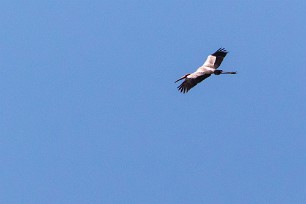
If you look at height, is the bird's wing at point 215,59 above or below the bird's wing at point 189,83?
above

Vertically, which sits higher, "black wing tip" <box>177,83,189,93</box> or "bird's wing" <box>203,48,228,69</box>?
"bird's wing" <box>203,48,228,69</box>

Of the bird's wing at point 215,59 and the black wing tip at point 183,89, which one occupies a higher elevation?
the bird's wing at point 215,59

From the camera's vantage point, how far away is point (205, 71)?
46.0 metres

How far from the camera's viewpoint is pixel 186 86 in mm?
44656

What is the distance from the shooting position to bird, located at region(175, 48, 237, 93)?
147 feet

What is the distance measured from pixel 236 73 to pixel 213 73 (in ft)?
7.06

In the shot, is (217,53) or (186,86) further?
(217,53)

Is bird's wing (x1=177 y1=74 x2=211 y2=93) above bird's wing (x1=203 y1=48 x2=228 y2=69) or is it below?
below

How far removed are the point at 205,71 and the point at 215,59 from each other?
2.66 m

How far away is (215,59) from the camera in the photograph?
1891 inches

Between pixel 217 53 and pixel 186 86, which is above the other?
pixel 217 53

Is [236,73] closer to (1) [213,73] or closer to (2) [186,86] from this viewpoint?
(1) [213,73]

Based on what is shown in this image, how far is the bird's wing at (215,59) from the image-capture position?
156 feet

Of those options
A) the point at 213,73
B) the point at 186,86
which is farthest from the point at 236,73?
the point at 186,86
